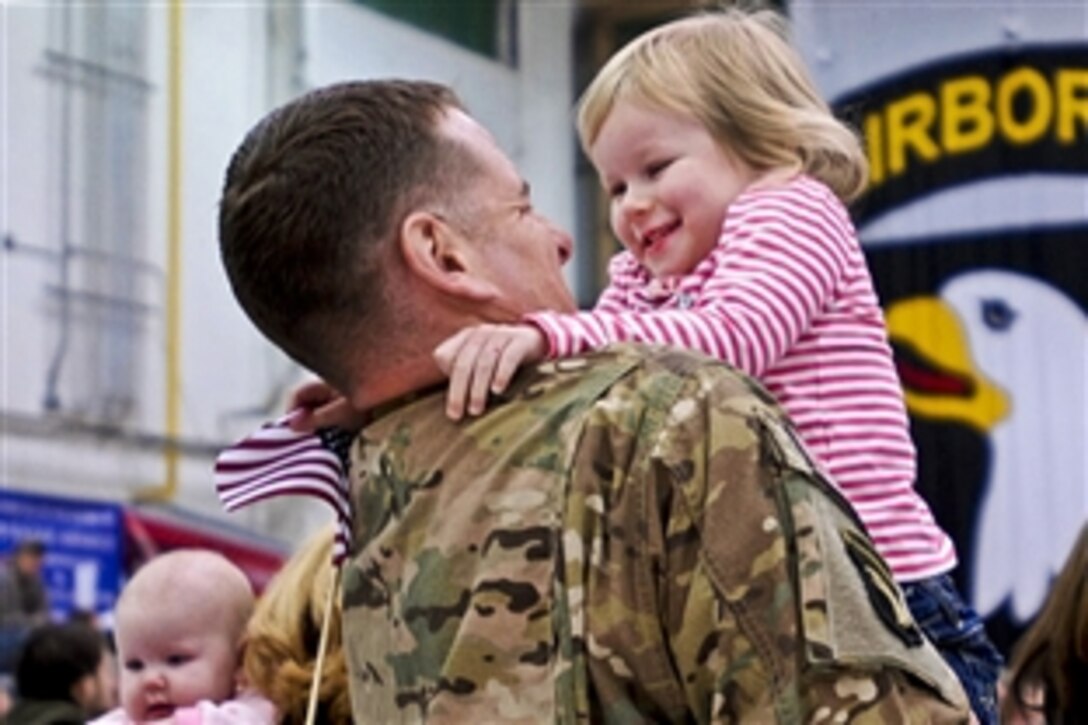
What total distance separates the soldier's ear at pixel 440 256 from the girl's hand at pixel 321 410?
18 centimetres

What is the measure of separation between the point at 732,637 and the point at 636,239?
852 mm

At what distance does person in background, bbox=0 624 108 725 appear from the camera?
5.09 metres

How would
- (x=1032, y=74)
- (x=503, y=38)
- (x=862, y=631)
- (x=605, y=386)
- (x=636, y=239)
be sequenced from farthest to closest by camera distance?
(x=503, y=38)
(x=1032, y=74)
(x=636, y=239)
(x=605, y=386)
(x=862, y=631)

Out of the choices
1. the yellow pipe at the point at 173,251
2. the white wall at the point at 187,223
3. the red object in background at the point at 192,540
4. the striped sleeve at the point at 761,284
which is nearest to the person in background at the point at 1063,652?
the striped sleeve at the point at 761,284

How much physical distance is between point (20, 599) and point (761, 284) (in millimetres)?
7206

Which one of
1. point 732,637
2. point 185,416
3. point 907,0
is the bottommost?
point 185,416

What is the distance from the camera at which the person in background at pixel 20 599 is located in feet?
28.5

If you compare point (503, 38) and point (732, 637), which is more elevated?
point (503, 38)

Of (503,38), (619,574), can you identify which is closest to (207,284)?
(503,38)

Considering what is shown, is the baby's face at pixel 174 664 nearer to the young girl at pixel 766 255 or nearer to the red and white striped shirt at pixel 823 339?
the young girl at pixel 766 255

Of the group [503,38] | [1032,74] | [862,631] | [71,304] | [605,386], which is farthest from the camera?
[503,38]

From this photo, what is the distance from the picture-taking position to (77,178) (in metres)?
11.7

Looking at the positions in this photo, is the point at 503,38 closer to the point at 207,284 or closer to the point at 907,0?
the point at 207,284

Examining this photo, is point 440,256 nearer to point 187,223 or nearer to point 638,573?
Answer: point 638,573
